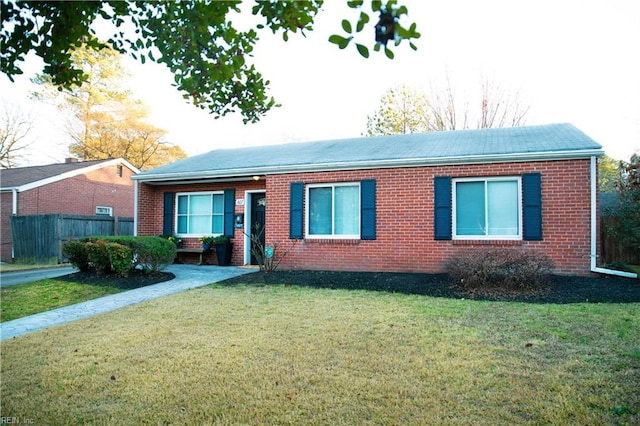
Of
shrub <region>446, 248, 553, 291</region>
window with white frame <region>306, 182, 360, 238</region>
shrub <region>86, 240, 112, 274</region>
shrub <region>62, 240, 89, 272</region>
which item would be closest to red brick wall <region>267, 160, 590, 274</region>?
window with white frame <region>306, 182, 360, 238</region>

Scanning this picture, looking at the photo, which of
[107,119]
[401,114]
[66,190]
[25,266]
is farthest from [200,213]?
[107,119]

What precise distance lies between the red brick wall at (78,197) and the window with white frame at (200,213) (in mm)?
8529

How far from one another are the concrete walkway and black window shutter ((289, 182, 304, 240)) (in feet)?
5.83

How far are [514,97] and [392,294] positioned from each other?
64.8 feet

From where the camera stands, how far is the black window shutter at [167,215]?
13.9 meters

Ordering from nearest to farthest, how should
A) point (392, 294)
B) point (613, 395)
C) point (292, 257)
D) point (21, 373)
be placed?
point (613, 395) < point (21, 373) < point (392, 294) < point (292, 257)

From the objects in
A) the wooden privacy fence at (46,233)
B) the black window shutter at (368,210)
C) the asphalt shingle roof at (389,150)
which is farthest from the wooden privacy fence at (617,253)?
the wooden privacy fence at (46,233)

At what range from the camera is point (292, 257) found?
11398mm

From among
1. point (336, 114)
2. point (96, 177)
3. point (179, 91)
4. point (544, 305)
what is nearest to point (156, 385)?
point (179, 91)

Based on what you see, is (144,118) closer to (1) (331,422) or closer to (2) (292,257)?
(2) (292,257)

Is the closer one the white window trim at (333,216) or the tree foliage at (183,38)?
the tree foliage at (183,38)

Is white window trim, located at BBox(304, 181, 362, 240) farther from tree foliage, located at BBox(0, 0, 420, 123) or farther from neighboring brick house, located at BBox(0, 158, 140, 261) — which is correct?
neighboring brick house, located at BBox(0, 158, 140, 261)

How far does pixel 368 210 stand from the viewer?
34.8 ft

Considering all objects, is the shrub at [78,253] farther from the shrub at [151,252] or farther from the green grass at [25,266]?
the green grass at [25,266]
